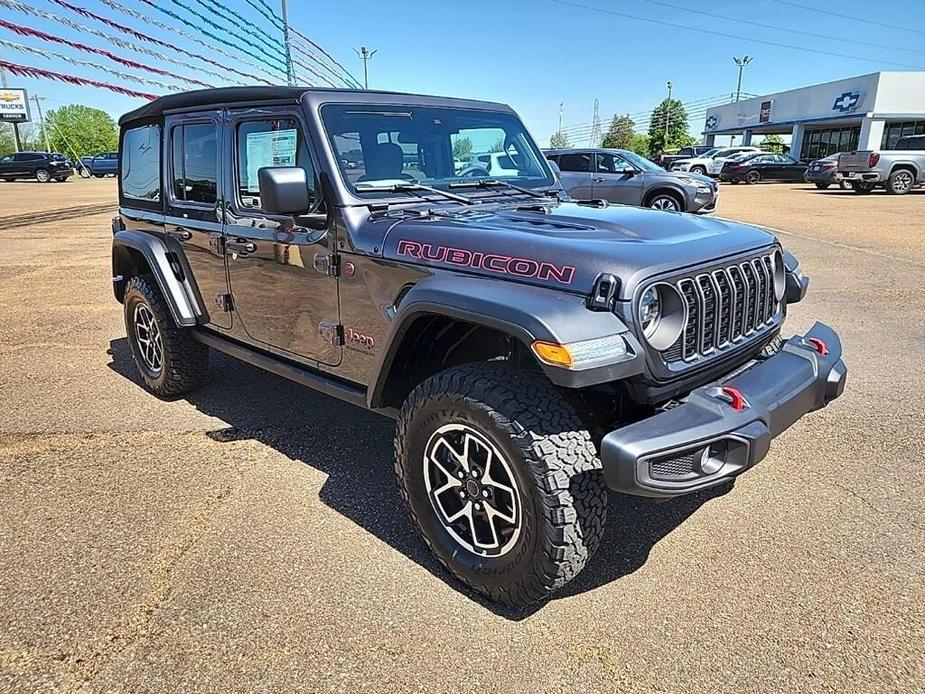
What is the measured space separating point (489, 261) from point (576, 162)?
12454 mm

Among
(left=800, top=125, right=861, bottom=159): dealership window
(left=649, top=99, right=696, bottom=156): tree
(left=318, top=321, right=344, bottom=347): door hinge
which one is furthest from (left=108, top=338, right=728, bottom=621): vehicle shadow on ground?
(left=649, top=99, right=696, bottom=156): tree

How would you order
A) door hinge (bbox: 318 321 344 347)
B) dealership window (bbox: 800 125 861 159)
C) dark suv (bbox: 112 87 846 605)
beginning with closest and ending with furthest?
1. dark suv (bbox: 112 87 846 605)
2. door hinge (bbox: 318 321 344 347)
3. dealership window (bbox: 800 125 861 159)

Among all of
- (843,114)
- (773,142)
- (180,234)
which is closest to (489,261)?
(180,234)

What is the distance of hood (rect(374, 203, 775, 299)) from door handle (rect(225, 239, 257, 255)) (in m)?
1.08

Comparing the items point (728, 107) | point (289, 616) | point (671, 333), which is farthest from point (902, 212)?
point (728, 107)

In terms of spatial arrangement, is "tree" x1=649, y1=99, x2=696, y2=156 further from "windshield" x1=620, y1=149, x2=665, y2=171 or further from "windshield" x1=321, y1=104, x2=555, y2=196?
"windshield" x1=321, y1=104, x2=555, y2=196

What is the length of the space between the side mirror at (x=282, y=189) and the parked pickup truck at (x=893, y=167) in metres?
22.3

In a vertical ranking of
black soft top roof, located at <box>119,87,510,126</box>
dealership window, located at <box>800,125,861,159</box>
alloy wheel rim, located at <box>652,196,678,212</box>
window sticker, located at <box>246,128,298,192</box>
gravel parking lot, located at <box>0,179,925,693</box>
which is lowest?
gravel parking lot, located at <box>0,179,925,693</box>

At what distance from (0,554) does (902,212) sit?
18.4 metres

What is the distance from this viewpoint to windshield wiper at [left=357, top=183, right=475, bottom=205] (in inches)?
126

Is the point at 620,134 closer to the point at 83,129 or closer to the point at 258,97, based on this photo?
the point at 83,129

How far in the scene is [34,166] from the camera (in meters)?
36.6

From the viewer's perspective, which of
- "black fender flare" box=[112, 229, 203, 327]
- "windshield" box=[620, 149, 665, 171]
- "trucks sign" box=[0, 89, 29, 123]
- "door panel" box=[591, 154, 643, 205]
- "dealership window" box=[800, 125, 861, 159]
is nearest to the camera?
"black fender flare" box=[112, 229, 203, 327]

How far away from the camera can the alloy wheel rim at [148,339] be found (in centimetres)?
469
